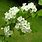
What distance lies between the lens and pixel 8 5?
270 centimetres

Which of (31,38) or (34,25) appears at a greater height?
(34,25)

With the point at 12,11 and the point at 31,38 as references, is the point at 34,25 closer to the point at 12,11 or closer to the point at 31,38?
the point at 31,38

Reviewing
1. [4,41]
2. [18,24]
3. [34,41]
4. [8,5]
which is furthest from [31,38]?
[8,5]

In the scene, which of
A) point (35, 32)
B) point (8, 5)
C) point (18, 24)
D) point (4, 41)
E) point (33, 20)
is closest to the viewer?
point (18, 24)

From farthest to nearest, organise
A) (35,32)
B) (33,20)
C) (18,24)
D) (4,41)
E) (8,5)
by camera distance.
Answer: (8,5) < (33,20) < (35,32) < (4,41) < (18,24)

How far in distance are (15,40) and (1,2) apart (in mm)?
1026

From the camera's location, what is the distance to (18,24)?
152 cm

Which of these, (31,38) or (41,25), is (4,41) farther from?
(41,25)

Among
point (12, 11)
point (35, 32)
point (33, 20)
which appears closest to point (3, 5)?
point (33, 20)

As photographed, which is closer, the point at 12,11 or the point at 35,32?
the point at 12,11

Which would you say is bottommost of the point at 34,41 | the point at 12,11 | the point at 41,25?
the point at 34,41

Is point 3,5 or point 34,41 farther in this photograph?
point 3,5

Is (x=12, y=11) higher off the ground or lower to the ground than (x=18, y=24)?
higher

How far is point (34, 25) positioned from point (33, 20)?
0.34ft
